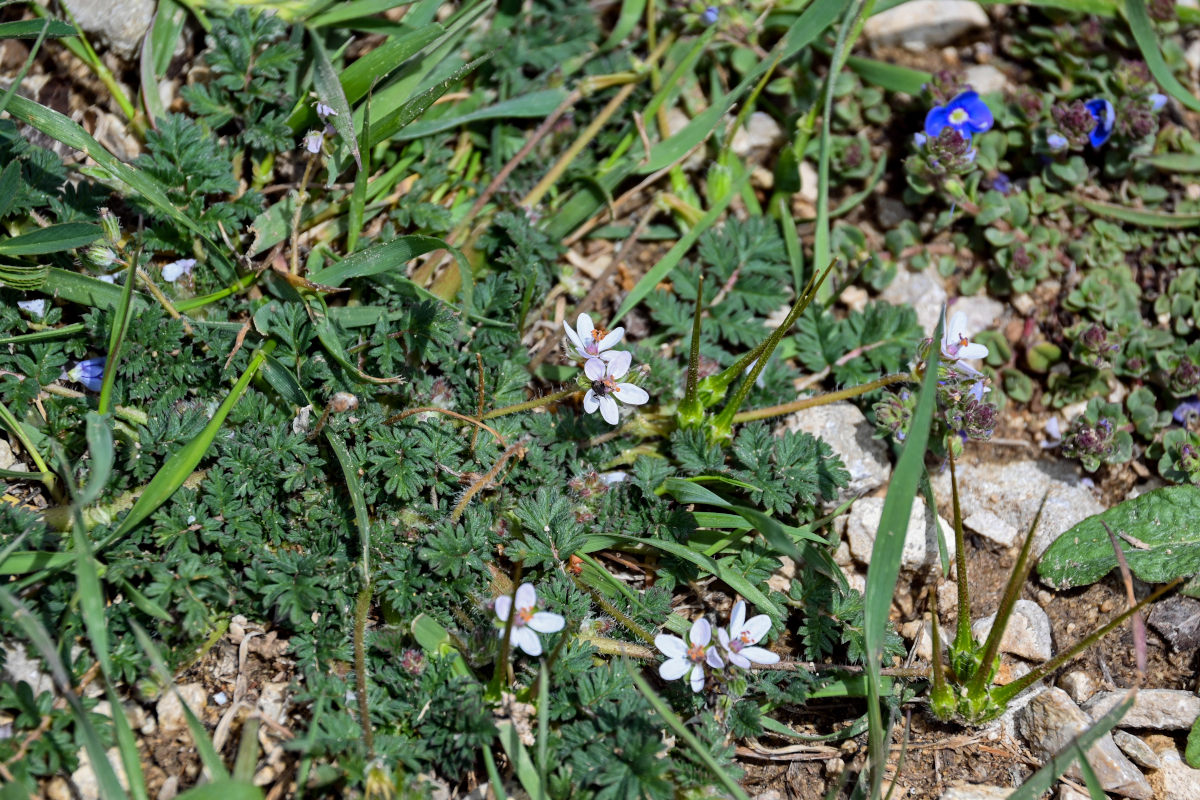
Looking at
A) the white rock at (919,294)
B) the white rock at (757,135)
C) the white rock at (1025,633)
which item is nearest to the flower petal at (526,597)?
the white rock at (1025,633)

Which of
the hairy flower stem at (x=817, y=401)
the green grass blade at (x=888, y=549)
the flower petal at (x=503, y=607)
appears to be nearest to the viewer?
the green grass blade at (x=888, y=549)

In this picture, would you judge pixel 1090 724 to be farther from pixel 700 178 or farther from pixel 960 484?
pixel 700 178

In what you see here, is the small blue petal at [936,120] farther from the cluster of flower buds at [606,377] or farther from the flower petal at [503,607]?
the flower petal at [503,607]

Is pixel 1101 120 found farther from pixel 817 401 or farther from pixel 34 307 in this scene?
pixel 34 307

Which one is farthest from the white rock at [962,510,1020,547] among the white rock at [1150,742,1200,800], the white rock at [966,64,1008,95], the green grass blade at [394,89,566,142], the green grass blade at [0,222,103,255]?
the green grass blade at [0,222,103,255]

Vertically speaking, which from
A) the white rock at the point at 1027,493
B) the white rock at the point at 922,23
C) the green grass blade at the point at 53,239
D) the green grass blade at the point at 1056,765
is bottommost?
the white rock at the point at 1027,493

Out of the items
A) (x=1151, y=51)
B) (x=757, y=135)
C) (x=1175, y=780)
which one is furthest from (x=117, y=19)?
(x=1175, y=780)

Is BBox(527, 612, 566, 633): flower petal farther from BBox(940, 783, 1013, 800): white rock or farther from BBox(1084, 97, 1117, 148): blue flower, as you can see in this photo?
BBox(1084, 97, 1117, 148): blue flower

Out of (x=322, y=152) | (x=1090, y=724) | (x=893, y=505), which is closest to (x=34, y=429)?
(x=322, y=152)
